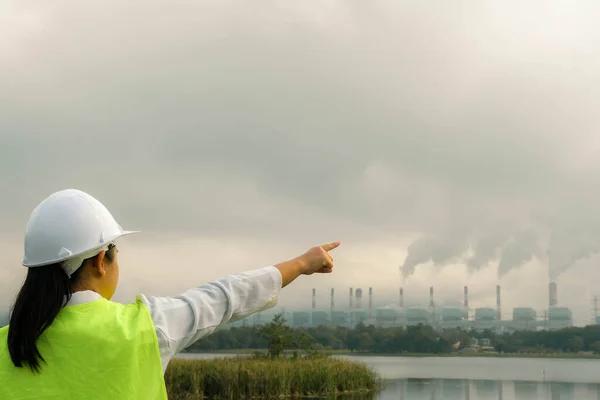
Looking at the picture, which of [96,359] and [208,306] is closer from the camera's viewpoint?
[96,359]

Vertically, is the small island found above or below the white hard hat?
below

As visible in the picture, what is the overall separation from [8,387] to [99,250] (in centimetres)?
31

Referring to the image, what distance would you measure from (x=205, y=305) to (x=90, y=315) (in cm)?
22

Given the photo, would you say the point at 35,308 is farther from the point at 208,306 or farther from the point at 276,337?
the point at 276,337

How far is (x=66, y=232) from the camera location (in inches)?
61.1

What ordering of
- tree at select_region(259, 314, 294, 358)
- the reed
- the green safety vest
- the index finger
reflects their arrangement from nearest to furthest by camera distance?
the green safety vest → the index finger → the reed → tree at select_region(259, 314, 294, 358)

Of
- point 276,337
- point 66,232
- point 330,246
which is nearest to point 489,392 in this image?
point 276,337

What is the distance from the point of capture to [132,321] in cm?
147

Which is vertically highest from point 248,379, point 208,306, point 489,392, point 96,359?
point 208,306

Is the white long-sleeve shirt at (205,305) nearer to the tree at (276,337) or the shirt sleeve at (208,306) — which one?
the shirt sleeve at (208,306)

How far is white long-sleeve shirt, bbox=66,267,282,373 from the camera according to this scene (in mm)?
1523

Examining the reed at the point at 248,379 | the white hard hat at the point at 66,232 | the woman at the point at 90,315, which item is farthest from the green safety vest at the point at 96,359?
the reed at the point at 248,379

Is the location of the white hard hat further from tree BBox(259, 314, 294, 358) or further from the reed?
tree BBox(259, 314, 294, 358)

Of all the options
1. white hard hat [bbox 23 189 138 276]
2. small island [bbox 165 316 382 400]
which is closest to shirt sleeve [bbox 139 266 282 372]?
white hard hat [bbox 23 189 138 276]
